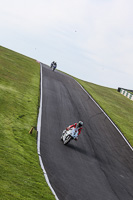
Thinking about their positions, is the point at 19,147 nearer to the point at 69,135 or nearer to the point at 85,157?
the point at 69,135

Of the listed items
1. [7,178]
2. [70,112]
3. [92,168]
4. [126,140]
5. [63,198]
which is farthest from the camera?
[70,112]

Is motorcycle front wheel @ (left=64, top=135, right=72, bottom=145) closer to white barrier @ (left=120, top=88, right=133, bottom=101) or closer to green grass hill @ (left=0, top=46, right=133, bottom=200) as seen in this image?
green grass hill @ (left=0, top=46, right=133, bottom=200)

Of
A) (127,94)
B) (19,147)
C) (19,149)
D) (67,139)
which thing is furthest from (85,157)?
(127,94)

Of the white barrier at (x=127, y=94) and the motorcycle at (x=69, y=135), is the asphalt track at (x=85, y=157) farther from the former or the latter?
the white barrier at (x=127, y=94)

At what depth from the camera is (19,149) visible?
13.5 meters

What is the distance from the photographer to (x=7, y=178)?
9.86 m

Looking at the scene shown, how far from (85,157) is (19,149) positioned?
419cm

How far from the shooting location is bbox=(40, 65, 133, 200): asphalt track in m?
12.2

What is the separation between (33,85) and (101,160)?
15.4 m

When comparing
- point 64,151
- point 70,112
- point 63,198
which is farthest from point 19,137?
point 70,112

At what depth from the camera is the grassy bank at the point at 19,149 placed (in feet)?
31.5

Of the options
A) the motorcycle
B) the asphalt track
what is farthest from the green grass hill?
the motorcycle

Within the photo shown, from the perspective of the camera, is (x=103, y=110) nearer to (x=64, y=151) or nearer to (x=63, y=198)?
(x=64, y=151)

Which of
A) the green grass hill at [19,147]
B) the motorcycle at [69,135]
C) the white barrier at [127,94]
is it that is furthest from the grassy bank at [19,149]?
the white barrier at [127,94]
